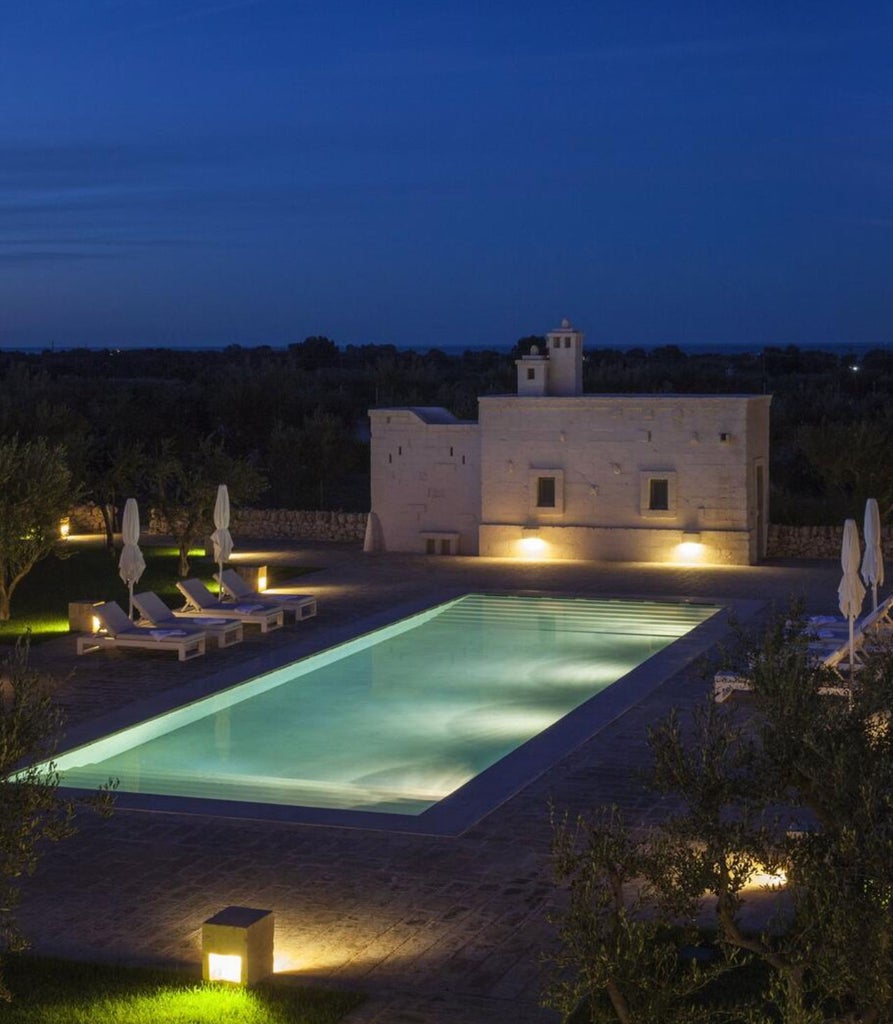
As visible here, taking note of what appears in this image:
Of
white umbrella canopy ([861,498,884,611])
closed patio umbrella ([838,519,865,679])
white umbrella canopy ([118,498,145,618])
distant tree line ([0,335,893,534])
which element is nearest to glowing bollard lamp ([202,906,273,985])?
closed patio umbrella ([838,519,865,679])

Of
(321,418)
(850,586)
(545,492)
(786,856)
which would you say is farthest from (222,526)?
(321,418)

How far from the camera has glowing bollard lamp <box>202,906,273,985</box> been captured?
7223 mm

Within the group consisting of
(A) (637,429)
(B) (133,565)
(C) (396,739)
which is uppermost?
(A) (637,429)

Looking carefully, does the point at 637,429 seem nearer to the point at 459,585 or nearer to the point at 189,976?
the point at 459,585

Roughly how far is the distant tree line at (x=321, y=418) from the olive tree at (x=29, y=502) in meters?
2.09

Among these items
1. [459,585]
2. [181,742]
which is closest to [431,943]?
[181,742]

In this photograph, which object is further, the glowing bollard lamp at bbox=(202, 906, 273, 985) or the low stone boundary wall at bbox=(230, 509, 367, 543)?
the low stone boundary wall at bbox=(230, 509, 367, 543)

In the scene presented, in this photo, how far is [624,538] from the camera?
24531mm

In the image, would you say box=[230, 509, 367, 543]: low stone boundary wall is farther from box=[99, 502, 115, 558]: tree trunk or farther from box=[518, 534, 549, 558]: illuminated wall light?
box=[518, 534, 549, 558]: illuminated wall light

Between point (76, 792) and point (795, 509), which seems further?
point (795, 509)

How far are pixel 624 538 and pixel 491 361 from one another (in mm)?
57967

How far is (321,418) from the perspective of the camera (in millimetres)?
36656

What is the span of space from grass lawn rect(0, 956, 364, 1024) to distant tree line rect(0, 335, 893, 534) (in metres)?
13.9

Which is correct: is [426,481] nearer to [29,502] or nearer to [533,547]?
[533,547]
